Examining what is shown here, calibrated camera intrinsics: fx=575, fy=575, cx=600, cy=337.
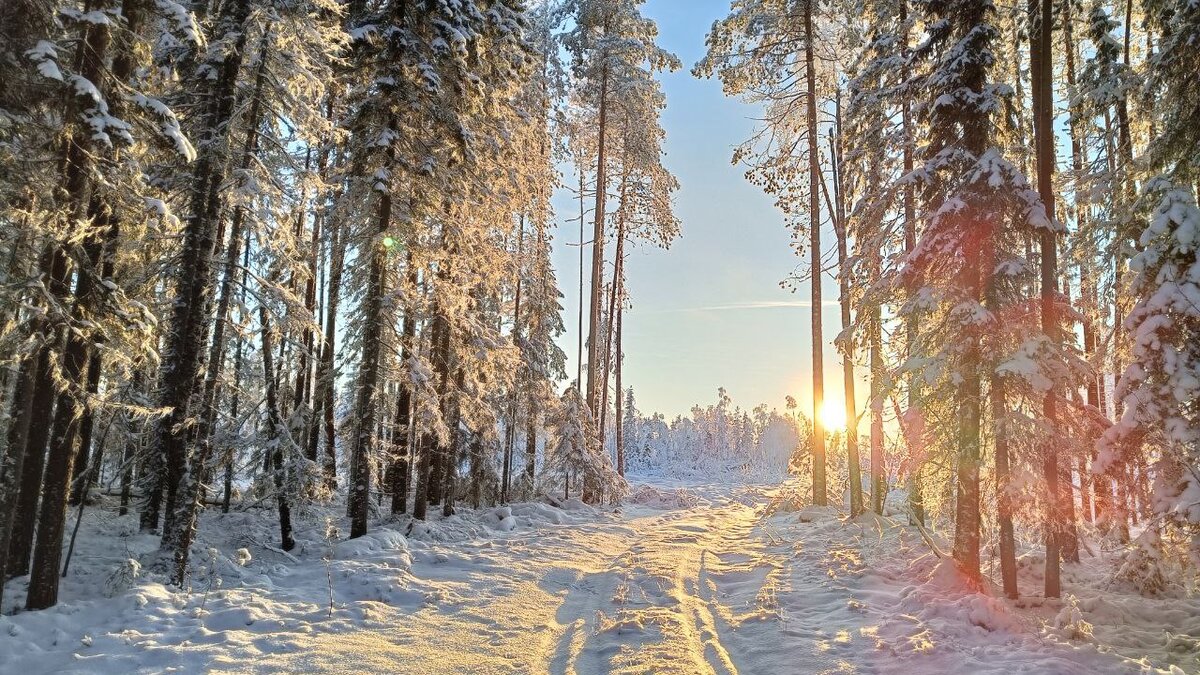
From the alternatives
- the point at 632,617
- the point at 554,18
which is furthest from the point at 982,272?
the point at 554,18

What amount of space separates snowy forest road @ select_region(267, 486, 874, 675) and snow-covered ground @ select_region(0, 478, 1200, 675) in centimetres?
3

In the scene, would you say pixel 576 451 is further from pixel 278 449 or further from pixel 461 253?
pixel 278 449

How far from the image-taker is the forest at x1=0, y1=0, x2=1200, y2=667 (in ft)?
22.9

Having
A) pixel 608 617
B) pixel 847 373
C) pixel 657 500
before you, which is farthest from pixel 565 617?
pixel 657 500

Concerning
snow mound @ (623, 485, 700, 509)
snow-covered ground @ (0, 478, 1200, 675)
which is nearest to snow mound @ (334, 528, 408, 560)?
snow-covered ground @ (0, 478, 1200, 675)

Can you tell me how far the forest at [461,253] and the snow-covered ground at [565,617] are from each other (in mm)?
810

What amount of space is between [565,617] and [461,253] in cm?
935

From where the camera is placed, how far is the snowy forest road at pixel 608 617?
6.14m

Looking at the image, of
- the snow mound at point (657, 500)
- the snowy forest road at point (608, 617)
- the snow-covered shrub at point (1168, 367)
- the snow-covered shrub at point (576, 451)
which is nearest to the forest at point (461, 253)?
the snow-covered shrub at point (1168, 367)

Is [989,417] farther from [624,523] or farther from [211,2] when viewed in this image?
[211,2]

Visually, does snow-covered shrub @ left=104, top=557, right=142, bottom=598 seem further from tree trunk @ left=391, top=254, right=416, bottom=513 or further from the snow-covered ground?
tree trunk @ left=391, top=254, right=416, bottom=513

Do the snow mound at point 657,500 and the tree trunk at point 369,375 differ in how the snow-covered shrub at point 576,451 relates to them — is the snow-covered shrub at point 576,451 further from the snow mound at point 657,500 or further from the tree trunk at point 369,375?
the tree trunk at point 369,375

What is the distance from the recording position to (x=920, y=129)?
9.85 meters

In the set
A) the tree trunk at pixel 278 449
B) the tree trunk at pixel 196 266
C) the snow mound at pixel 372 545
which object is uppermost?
the tree trunk at pixel 196 266
